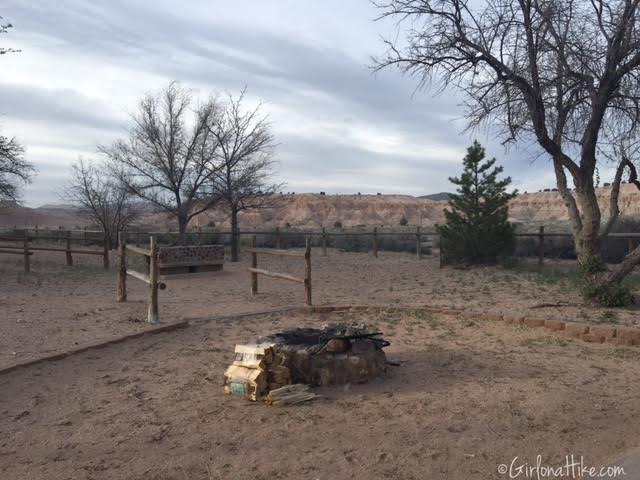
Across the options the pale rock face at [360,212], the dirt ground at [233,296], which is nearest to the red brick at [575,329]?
the dirt ground at [233,296]

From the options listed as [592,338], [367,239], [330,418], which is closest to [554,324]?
[592,338]

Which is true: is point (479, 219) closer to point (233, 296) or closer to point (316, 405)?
point (233, 296)

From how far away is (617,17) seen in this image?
28.8ft

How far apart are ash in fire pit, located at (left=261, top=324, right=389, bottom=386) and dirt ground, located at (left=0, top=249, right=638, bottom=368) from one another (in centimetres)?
277

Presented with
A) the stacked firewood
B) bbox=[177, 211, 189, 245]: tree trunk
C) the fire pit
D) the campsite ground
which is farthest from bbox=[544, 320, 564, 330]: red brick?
bbox=[177, 211, 189, 245]: tree trunk

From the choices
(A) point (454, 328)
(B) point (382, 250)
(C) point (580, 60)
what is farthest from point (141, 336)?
(B) point (382, 250)

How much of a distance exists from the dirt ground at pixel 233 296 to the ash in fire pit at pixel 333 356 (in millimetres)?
2767

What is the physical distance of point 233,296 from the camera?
10.9m

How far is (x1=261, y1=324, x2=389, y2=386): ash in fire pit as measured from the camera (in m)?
4.94

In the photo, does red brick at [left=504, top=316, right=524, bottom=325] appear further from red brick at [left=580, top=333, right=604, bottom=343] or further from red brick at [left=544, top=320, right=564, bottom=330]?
red brick at [left=580, top=333, right=604, bottom=343]

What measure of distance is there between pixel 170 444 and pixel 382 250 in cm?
2233

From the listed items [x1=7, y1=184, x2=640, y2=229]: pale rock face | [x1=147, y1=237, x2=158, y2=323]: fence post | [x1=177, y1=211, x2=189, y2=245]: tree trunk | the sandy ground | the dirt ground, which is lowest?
the sandy ground

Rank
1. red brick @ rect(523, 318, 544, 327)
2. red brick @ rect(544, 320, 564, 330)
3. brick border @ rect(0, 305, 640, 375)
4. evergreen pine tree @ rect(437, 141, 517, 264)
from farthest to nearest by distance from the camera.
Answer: evergreen pine tree @ rect(437, 141, 517, 264)
red brick @ rect(523, 318, 544, 327)
red brick @ rect(544, 320, 564, 330)
brick border @ rect(0, 305, 640, 375)

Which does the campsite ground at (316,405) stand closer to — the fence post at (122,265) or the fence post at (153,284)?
Result: the fence post at (153,284)
